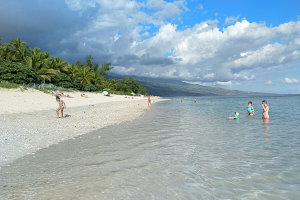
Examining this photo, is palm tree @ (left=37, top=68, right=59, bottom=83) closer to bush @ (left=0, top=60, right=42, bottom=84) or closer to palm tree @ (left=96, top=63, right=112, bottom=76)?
bush @ (left=0, top=60, right=42, bottom=84)

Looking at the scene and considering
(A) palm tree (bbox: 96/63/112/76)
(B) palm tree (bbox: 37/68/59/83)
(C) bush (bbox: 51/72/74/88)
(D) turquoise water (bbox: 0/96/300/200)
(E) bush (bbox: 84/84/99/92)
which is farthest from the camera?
(A) palm tree (bbox: 96/63/112/76)

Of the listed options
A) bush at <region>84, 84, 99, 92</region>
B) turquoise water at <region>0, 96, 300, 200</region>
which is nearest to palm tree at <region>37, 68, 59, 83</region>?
bush at <region>84, 84, 99, 92</region>

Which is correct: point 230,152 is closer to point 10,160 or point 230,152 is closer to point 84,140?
point 84,140

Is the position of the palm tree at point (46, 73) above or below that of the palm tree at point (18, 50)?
below

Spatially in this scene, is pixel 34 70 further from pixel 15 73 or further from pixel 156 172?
pixel 156 172

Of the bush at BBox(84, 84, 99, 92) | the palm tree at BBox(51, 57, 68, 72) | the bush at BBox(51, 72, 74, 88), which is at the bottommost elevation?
the bush at BBox(84, 84, 99, 92)

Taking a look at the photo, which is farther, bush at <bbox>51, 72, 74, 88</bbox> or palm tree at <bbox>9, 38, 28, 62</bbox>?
bush at <bbox>51, 72, 74, 88</bbox>

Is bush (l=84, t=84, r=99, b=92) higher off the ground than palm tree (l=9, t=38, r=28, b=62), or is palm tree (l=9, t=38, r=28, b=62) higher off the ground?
palm tree (l=9, t=38, r=28, b=62)

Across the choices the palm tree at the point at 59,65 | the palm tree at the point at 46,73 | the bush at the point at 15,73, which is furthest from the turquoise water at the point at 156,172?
the palm tree at the point at 59,65

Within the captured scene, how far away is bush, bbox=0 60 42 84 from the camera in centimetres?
3647

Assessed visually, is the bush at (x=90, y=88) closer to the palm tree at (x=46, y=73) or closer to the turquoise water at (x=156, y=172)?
the palm tree at (x=46, y=73)

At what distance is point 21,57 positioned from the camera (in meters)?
48.4

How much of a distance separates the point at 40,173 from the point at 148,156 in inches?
131

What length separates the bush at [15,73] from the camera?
36.5m
